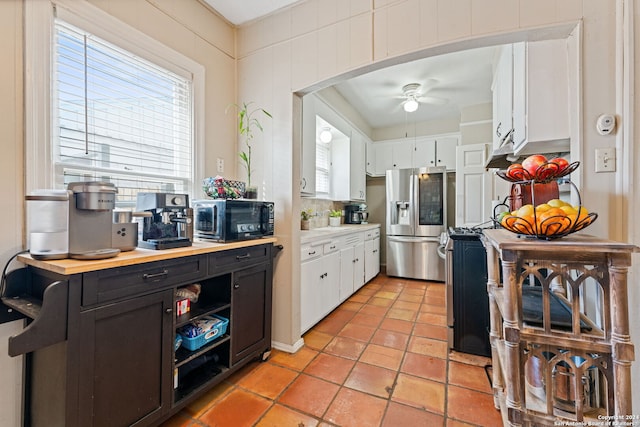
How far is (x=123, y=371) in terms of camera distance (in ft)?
3.94

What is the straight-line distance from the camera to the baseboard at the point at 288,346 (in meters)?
2.15

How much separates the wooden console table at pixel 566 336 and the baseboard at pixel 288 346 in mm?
1472

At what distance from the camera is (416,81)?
3.33m

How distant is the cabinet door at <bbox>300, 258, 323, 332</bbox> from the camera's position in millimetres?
2338

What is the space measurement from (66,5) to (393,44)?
183 centimetres

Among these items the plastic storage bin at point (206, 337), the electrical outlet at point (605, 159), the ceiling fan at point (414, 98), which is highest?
the ceiling fan at point (414, 98)

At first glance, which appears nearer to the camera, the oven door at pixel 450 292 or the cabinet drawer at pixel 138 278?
the cabinet drawer at pixel 138 278

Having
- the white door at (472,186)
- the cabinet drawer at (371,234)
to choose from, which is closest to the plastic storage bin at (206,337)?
the cabinet drawer at (371,234)

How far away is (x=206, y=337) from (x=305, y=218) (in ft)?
6.16

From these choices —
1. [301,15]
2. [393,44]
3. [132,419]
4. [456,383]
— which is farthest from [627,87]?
[132,419]

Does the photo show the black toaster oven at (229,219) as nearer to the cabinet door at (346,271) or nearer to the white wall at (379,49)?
the white wall at (379,49)

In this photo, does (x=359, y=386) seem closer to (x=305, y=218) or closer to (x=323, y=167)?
(x=305, y=218)

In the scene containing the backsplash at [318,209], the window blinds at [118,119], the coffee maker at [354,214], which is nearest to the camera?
the window blinds at [118,119]

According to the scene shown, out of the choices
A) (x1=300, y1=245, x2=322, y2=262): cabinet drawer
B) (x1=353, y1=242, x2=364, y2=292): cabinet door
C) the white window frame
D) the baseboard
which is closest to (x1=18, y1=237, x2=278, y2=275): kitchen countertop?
the white window frame
